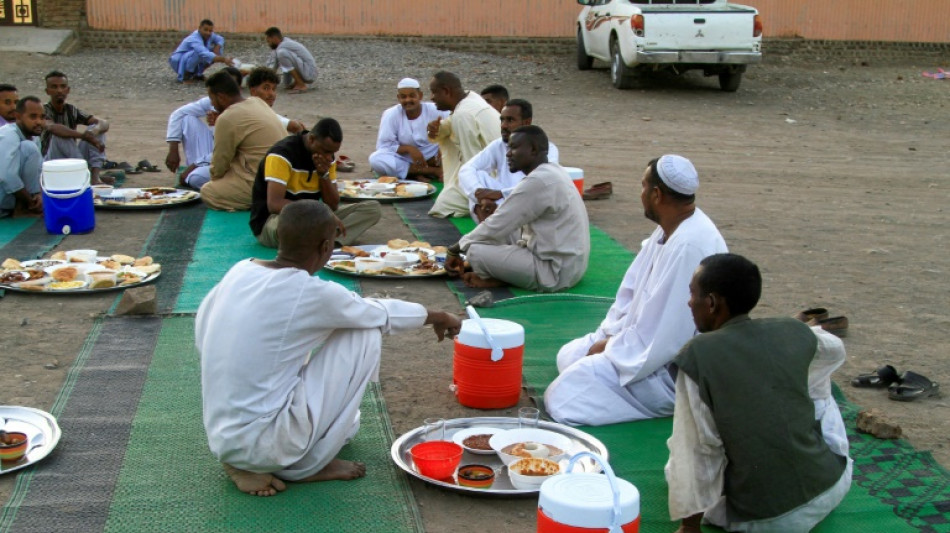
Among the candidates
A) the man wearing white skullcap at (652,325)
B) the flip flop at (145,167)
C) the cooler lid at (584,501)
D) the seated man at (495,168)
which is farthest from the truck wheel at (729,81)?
the cooler lid at (584,501)

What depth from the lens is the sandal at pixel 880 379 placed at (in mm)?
4938

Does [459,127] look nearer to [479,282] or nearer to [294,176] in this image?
[294,176]

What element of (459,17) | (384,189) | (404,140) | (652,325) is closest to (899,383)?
(652,325)

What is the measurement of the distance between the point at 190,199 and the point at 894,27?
18.3m

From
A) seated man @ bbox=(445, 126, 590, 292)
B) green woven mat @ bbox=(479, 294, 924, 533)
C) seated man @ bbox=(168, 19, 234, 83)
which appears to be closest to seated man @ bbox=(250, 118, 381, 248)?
seated man @ bbox=(445, 126, 590, 292)

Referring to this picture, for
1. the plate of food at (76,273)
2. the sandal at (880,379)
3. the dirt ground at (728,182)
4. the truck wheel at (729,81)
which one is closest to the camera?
the sandal at (880,379)

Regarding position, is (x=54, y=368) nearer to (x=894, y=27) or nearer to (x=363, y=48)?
(x=363, y=48)

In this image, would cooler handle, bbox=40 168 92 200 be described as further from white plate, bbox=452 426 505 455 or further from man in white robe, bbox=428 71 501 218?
white plate, bbox=452 426 505 455

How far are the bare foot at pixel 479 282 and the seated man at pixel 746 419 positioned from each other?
3.19 metres

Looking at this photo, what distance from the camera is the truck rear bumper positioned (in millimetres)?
16250

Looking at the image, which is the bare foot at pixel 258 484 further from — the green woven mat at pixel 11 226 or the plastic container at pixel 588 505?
the green woven mat at pixel 11 226

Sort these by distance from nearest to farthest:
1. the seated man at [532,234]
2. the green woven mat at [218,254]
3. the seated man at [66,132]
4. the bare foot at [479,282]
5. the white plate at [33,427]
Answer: the white plate at [33,427]
the seated man at [532,234]
the green woven mat at [218,254]
the bare foot at [479,282]
the seated man at [66,132]

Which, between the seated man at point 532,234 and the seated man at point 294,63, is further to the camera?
the seated man at point 294,63

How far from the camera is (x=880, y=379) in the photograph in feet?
16.2
